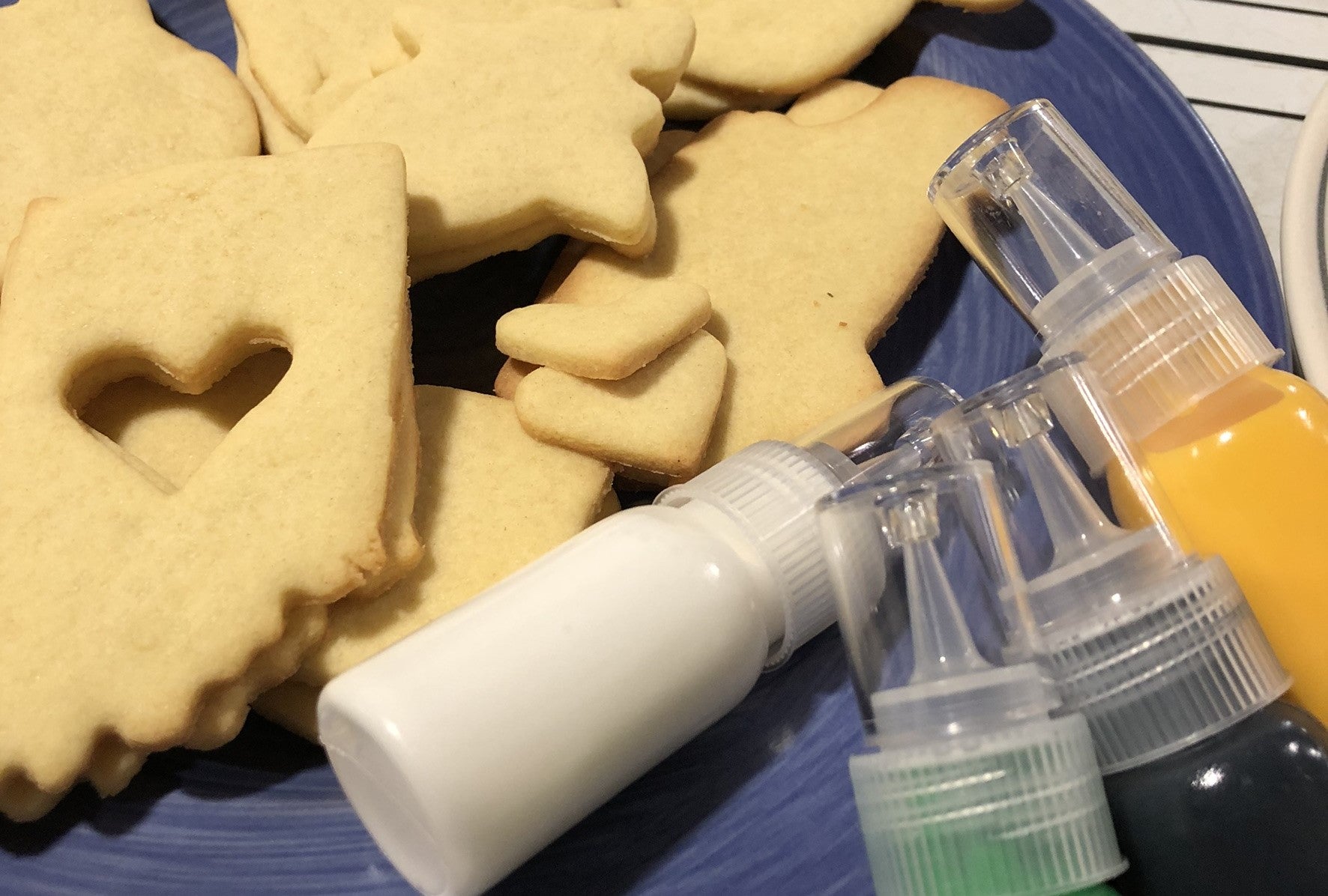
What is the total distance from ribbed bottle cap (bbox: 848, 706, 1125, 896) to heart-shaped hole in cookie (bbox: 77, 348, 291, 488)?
0.41 m

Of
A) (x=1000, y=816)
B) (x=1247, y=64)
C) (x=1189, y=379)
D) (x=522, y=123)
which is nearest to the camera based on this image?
(x=1000, y=816)

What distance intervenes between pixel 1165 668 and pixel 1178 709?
0.02 metres

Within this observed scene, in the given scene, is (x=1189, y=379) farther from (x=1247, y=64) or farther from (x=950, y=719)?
(x=1247, y=64)

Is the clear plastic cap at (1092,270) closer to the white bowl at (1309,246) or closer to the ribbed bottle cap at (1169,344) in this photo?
the ribbed bottle cap at (1169,344)

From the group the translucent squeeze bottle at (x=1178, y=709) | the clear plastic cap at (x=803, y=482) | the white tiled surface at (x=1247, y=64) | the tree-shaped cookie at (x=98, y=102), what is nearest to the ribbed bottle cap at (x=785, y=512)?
the clear plastic cap at (x=803, y=482)

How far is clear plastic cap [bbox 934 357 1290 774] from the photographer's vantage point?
412 mm

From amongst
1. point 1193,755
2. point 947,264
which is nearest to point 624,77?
point 947,264

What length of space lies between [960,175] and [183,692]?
506mm

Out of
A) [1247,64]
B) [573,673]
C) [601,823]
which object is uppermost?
[1247,64]

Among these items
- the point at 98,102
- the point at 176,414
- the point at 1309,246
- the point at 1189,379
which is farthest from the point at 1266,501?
the point at 98,102

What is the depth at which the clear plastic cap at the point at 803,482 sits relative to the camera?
511mm

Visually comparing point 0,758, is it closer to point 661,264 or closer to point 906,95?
point 661,264

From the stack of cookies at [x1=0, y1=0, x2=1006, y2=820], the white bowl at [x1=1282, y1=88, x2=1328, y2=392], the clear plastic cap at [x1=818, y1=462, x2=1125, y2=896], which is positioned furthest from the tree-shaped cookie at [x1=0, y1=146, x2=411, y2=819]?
the white bowl at [x1=1282, y1=88, x2=1328, y2=392]

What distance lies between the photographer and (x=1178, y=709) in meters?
0.41
